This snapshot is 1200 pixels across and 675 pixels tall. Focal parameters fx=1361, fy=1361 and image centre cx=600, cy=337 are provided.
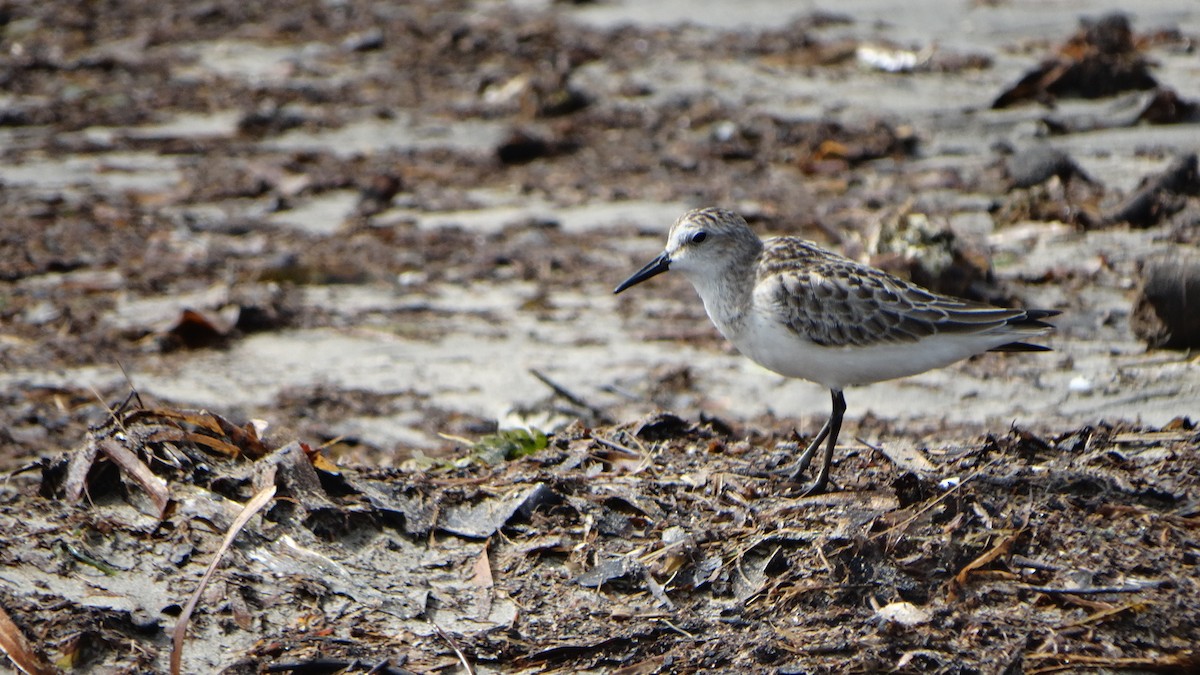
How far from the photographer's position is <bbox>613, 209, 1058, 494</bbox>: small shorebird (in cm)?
444

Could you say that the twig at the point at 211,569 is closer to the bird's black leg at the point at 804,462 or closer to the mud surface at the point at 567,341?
the mud surface at the point at 567,341

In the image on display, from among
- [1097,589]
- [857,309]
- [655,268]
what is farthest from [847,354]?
[1097,589]

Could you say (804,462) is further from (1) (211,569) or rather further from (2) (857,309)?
(1) (211,569)

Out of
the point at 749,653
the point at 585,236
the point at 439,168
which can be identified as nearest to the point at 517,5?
the point at 439,168

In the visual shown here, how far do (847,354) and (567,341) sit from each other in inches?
92.8

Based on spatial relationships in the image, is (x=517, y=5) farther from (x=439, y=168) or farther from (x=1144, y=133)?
(x=1144, y=133)

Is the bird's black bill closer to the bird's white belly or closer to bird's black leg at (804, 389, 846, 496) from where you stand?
the bird's white belly

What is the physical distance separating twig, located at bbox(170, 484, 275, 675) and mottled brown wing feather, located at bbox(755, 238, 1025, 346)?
1754mm

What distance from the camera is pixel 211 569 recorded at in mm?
3434

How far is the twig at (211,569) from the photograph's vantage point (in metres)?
3.19

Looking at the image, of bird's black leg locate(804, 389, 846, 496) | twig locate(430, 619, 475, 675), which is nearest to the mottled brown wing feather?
bird's black leg locate(804, 389, 846, 496)

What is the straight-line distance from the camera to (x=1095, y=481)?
3.86m

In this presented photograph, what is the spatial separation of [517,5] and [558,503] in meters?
9.54

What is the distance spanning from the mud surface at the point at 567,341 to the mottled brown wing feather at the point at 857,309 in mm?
399
